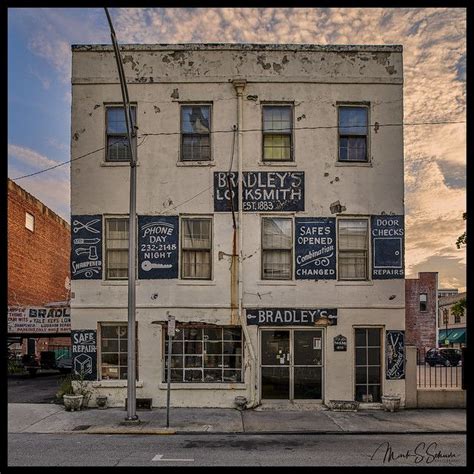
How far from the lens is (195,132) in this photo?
17016 mm

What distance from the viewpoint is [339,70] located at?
17016mm

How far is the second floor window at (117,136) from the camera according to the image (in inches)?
671

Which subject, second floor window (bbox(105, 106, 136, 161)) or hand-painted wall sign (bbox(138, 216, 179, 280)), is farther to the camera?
second floor window (bbox(105, 106, 136, 161))

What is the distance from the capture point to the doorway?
16.4m

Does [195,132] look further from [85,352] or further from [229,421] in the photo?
[229,421]

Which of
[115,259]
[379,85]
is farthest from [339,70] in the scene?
[115,259]

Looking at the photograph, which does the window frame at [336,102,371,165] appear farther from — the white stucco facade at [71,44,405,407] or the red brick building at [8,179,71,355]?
the red brick building at [8,179,71,355]

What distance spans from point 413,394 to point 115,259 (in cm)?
955

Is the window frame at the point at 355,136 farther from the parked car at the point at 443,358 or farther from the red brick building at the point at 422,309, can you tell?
the red brick building at the point at 422,309

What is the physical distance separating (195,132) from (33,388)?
10.9m

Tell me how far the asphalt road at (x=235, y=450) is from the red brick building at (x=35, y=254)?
674 inches
